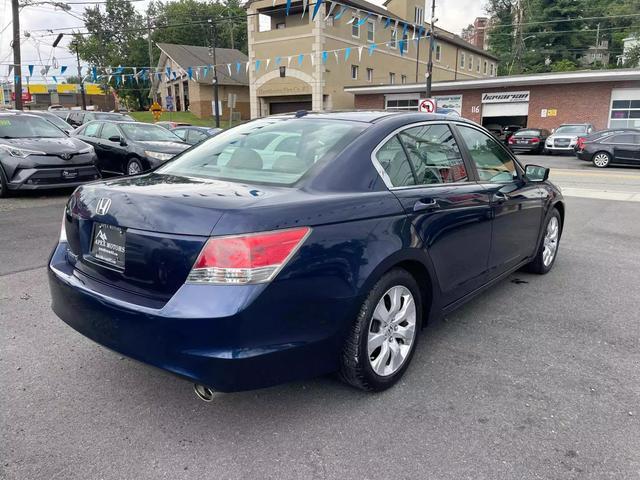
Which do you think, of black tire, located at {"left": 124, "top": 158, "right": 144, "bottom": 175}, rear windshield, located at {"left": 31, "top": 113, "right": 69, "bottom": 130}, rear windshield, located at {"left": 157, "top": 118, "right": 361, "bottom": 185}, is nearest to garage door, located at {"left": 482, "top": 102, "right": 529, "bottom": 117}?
rear windshield, located at {"left": 31, "top": 113, "right": 69, "bottom": 130}

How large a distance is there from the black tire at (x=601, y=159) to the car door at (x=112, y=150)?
17648mm

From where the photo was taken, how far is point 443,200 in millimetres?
3338

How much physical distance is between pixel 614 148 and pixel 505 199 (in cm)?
1873

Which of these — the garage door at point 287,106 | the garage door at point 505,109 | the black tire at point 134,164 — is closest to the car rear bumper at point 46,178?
the black tire at point 134,164

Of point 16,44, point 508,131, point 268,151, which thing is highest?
point 16,44

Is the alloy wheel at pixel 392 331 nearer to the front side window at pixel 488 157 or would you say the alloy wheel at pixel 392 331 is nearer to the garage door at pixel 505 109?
the front side window at pixel 488 157

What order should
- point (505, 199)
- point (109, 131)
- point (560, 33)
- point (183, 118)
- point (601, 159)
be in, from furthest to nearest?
point (560, 33), point (183, 118), point (601, 159), point (109, 131), point (505, 199)

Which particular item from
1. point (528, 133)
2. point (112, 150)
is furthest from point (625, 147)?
point (112, 150)

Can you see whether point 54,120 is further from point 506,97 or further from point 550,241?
point 506,97

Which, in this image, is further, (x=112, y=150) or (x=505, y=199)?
(x=112, y=150)

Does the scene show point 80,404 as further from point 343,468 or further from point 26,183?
point 26,183

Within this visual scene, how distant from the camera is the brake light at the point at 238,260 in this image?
2262mm

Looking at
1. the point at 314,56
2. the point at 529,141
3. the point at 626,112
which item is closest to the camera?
the point at 529,141

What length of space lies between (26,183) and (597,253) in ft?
30.7
